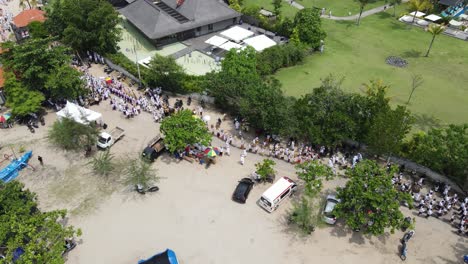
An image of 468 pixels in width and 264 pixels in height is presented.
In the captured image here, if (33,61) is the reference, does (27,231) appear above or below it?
below

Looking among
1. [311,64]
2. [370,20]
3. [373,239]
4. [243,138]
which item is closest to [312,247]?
[373,239]

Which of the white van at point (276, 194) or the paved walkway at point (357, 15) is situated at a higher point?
the paved walkway at point (357, 15)

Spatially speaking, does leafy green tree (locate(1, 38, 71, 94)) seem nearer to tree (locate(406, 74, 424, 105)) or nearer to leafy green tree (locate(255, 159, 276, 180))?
leafy green tree (locate(255, 159, 276, 180))

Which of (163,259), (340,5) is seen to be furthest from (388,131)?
(340,5)

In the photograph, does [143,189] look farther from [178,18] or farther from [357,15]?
[357,15]

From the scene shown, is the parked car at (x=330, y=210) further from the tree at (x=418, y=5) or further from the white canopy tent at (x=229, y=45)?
the tree at (x=418, y=5)

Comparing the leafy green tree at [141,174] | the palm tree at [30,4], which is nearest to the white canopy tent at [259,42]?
the leafy green tree at [141,174]
